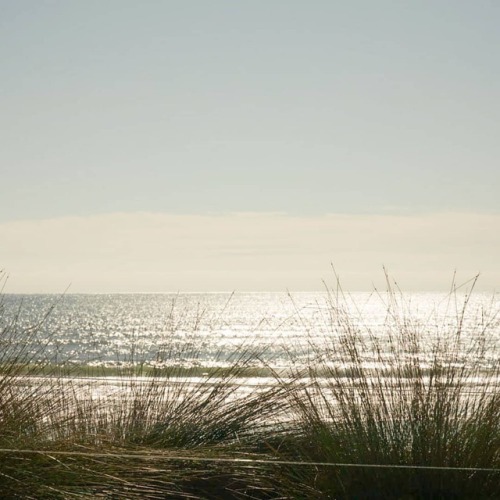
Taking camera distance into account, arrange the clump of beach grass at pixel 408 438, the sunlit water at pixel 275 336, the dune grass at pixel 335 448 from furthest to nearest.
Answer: the sunlit water at pixel 275 336 → the clump of beach grass at pixel 408 438 → the dune grass at pixel 335 448

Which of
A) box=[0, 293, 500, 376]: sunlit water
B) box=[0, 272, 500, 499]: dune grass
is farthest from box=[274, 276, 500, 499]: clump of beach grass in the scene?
box=[0, 293, 500, 376]: sunlit water

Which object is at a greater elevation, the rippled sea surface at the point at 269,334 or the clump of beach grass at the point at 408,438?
the rippled sea surface at the point at 269,334

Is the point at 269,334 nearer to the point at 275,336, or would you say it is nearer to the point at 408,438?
the point at 275,336

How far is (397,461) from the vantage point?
13.1ft

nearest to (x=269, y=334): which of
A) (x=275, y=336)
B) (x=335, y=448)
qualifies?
(x=275, y=336)

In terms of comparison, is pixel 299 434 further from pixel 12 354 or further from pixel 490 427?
pixel 12 354

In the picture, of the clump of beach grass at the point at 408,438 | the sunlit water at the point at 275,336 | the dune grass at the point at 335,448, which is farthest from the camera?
the sunlit water at the point at 275,336

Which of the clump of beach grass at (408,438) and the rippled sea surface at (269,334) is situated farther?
the rippled sea surface at (269,334)

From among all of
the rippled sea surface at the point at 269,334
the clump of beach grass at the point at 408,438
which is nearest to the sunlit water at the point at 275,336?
the rippled sea surface at the point at 269,334

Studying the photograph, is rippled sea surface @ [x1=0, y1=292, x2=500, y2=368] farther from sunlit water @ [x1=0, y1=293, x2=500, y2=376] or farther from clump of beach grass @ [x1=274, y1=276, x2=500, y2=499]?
clump of beach grass @ [x1=274, y1=276, x2=500, y2=499]

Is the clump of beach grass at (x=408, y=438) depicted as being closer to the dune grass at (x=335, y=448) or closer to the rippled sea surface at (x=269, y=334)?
the dune grass at (x=335, y=448)

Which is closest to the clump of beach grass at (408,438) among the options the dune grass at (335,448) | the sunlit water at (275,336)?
the dune grass at (335,448)

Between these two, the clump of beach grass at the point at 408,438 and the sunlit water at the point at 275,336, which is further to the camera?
the sunlit water at the point at 275,336

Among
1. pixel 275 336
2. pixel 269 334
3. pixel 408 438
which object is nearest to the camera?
pixel 408 438
